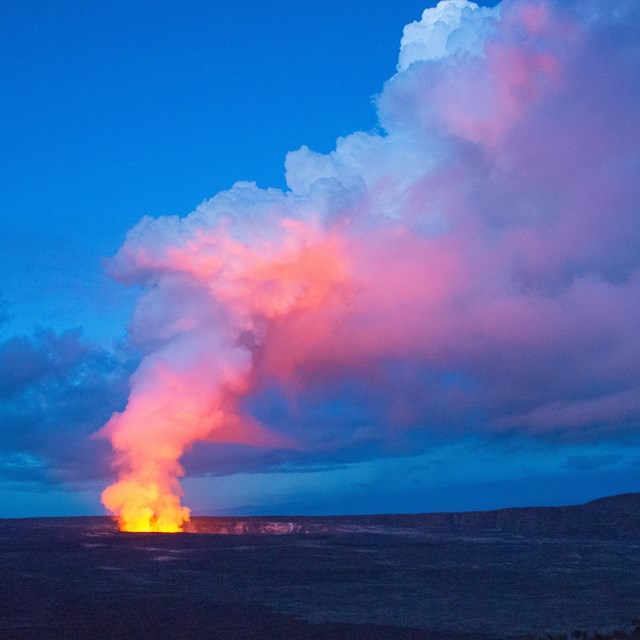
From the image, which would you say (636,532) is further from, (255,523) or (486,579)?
(486,579)

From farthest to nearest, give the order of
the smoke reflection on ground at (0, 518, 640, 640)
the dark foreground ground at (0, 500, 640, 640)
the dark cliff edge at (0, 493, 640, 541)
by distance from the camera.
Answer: the dark cliff edge at (0, 493, 640, 541)
the smoke reflection on ground at (0, 518, 640, 640)
the dark foreground ground at (0, 500, 640, 640)

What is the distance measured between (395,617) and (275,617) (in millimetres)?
4434

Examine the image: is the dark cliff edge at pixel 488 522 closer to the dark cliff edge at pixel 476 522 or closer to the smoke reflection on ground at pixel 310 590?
the dark cliff edge at pixel 476 522

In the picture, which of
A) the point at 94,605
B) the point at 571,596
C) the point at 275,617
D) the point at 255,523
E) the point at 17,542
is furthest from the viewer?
the point at 255,523

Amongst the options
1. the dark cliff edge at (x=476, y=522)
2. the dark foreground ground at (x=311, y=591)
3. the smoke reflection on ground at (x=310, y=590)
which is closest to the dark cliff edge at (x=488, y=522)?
the dark cliff edge at (x=476, y=522)

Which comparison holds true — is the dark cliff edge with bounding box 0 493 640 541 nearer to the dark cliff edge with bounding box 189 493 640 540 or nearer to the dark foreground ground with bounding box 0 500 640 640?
the dark cliff edge with bounding box 189 493 640 540

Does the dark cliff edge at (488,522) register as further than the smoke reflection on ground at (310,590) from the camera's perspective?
Yes

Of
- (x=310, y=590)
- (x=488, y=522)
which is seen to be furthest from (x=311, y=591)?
(x=488, y=522)

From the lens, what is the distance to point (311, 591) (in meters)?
40.6

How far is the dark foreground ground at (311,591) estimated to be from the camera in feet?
96.5

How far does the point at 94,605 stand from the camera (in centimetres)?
3438

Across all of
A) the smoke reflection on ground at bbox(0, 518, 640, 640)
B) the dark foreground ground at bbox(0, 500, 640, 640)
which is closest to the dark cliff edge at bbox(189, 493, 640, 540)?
the dark foreground ground at bbox(0, 500, 640, 640)

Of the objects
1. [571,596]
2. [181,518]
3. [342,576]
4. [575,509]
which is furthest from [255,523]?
[571,596]

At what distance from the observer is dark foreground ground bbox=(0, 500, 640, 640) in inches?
1158
